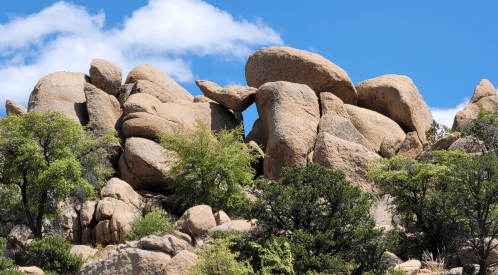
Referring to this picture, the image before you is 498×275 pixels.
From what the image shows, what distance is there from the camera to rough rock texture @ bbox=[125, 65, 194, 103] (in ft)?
156

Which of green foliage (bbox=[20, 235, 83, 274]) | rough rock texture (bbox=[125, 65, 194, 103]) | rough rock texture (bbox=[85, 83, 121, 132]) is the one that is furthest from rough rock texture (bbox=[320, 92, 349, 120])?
green foliage (bbox=[20, 235, 83, 274])

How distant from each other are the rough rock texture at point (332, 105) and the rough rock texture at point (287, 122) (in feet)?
2.21

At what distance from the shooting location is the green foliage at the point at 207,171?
31.2 metres

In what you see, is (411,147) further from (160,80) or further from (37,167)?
(37,167)

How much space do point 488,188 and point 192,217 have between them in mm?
12945

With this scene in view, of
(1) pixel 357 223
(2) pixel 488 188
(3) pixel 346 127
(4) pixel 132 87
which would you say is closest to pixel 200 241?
(1) pixel 357 223

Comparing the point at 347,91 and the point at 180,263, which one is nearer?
the point at 180,263

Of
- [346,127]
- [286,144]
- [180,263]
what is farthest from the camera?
[346,127]

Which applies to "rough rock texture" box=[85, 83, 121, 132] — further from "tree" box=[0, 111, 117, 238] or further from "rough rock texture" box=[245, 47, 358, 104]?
"tree" box=[0, 111, 117, 238]

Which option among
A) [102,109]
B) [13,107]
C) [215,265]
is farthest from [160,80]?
[215,265]

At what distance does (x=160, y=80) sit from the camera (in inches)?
1893

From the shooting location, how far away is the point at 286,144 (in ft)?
120

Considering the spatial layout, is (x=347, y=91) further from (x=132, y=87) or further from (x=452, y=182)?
(x=452, y=182)

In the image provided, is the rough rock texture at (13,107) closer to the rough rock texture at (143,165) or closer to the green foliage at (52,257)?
the rough rock texture at (143,165)
